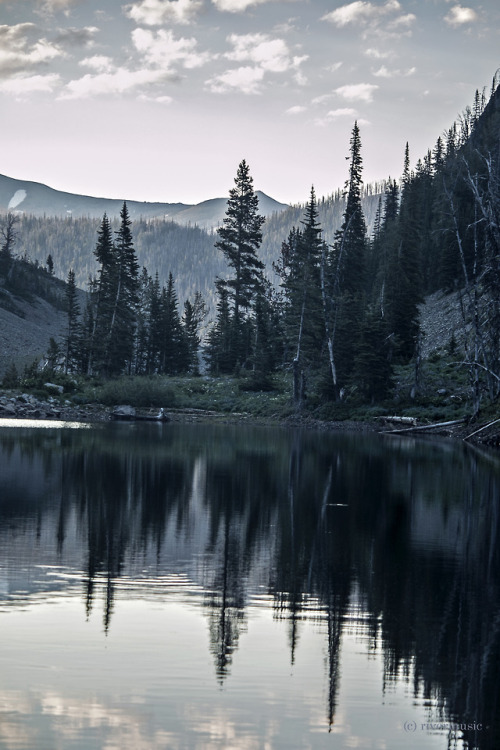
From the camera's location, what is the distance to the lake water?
7.12 m

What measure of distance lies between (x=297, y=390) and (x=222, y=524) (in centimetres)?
4477

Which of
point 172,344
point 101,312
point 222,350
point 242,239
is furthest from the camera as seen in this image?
point 242,239

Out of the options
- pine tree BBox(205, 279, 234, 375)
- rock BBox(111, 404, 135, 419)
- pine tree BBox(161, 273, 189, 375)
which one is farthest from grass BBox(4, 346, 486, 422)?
pine tree BBox(161, 273, 189, 375)

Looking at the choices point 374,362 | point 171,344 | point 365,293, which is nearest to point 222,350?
point 171,344

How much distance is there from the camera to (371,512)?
19422 millimetres

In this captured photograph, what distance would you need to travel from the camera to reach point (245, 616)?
34.2 ft

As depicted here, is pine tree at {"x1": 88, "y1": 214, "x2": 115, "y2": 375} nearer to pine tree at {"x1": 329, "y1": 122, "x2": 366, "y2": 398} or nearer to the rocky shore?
the rocky shore

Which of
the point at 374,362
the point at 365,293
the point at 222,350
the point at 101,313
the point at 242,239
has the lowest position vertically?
the point at 374,362

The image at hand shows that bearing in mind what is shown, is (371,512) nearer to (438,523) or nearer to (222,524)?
(438,523)

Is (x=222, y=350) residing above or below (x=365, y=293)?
below

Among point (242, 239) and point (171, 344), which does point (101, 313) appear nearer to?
point (171, 344)

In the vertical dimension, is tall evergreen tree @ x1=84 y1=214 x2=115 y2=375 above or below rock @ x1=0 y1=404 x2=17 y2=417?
above

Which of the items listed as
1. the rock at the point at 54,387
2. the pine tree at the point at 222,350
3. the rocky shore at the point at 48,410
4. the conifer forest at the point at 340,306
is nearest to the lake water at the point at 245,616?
the conifer forest at the point at 340,306

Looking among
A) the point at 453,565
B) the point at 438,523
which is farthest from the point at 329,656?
the point at 438,523
